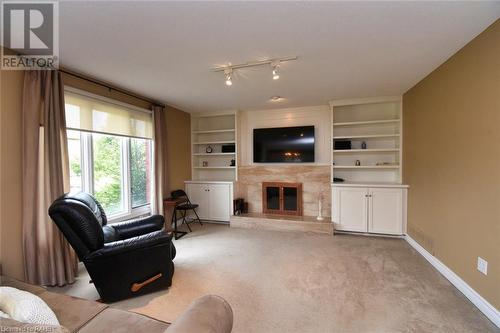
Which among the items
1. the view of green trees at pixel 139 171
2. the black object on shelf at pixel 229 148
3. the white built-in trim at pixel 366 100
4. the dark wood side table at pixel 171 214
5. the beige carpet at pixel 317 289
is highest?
the white built-in trim at pixel 366 100

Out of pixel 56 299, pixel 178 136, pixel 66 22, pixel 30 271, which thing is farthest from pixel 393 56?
pixel 30 271

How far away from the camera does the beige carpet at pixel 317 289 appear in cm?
178

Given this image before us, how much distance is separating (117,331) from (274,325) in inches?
44.6

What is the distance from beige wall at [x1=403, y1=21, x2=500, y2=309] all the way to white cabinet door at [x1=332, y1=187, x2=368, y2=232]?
0.80 meters

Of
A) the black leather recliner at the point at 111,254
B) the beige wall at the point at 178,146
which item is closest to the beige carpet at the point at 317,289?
the black leather recliner at the point at 111,254

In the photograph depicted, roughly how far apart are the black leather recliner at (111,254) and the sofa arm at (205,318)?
1.28 meters

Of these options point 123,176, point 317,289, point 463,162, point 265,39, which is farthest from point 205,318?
point 123,176

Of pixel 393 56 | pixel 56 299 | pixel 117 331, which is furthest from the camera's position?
pixel 393 56

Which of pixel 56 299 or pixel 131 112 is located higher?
pixel 131 112

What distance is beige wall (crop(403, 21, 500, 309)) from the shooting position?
5.93ft

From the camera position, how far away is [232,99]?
3.94 metres

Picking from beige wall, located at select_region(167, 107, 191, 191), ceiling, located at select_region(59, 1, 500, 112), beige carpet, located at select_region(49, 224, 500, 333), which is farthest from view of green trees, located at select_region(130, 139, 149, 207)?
beige carpet, located at select_region(49, 224, 500, 333)

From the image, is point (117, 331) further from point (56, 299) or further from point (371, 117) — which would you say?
point (371, 117)

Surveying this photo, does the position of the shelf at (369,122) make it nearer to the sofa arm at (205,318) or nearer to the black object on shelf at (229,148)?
the black object on shelf at (229,148)
